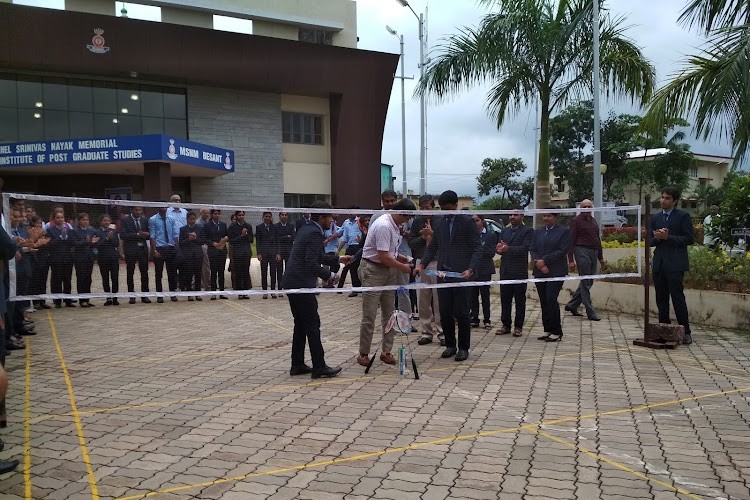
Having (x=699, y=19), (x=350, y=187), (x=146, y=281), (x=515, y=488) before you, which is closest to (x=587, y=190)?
(x=350, y=187)

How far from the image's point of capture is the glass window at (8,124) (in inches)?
930

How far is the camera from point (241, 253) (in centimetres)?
829

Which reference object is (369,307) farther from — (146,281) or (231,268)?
(146,281)

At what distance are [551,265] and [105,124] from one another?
2253 centimetres

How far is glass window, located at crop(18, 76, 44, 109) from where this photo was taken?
23844 mm

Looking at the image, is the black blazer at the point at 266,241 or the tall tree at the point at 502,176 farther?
the tall tree at the point at 502,176

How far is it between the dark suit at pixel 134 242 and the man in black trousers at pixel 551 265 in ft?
17.7

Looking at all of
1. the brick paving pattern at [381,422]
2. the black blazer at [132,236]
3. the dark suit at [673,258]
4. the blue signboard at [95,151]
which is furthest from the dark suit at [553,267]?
the blue signboard at [95,151]

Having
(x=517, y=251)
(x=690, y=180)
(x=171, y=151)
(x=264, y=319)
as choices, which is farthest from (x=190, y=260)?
(x=690, y=180)

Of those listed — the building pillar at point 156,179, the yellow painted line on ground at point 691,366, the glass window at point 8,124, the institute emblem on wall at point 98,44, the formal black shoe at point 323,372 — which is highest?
the institute emblem on wall at point 98,44

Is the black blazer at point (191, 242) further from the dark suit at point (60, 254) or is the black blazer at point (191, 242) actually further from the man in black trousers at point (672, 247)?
the man in black trousers at point (672, 247)

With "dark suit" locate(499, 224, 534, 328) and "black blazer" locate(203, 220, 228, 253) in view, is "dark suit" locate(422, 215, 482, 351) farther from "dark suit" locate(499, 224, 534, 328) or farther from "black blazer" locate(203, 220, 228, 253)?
"black blazer" locate(203, 220, 228, 253)

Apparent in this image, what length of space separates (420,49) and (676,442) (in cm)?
2253

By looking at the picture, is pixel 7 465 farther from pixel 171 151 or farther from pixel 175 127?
pixel 175 127
